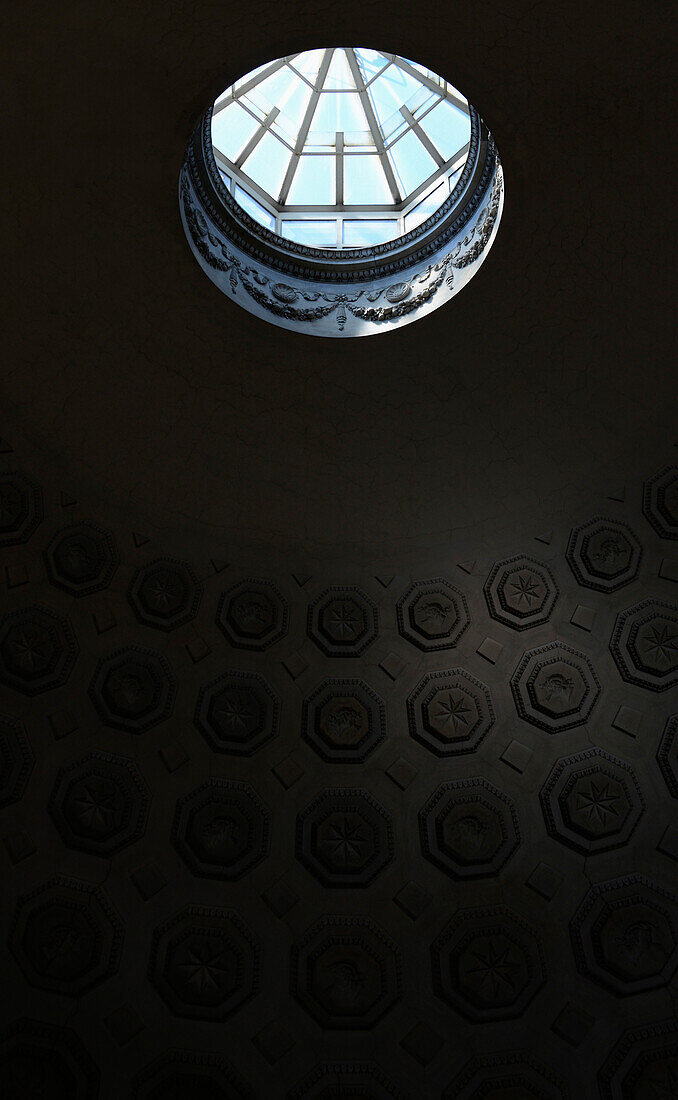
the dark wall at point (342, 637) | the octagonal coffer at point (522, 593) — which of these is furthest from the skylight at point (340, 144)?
the octagonal coffer at point (522, 593)

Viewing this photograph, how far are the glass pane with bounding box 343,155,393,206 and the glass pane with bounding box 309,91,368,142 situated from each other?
40cm

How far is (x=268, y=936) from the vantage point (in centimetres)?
932

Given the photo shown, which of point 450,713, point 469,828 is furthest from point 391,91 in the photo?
point 469,828

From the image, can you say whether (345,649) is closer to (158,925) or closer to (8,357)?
(158,925)

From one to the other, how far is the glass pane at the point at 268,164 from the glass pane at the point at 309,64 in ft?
2.81

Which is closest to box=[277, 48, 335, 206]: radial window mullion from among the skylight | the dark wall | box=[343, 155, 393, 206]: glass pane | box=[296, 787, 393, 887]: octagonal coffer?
the skylight

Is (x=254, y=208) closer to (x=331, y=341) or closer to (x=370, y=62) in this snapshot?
(x=331, y=341)

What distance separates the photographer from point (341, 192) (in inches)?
427

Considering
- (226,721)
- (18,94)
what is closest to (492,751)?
(226,721)

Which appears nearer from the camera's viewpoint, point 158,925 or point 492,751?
point 158,925

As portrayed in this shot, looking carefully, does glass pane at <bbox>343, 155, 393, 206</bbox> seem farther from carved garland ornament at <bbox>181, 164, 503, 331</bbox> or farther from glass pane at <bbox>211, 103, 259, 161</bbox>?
carved garland ornament at <bbox>181, 164, 503, 331</bbox>

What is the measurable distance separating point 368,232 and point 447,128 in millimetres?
1261

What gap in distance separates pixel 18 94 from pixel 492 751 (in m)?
7.08

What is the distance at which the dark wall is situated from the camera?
863 cm
